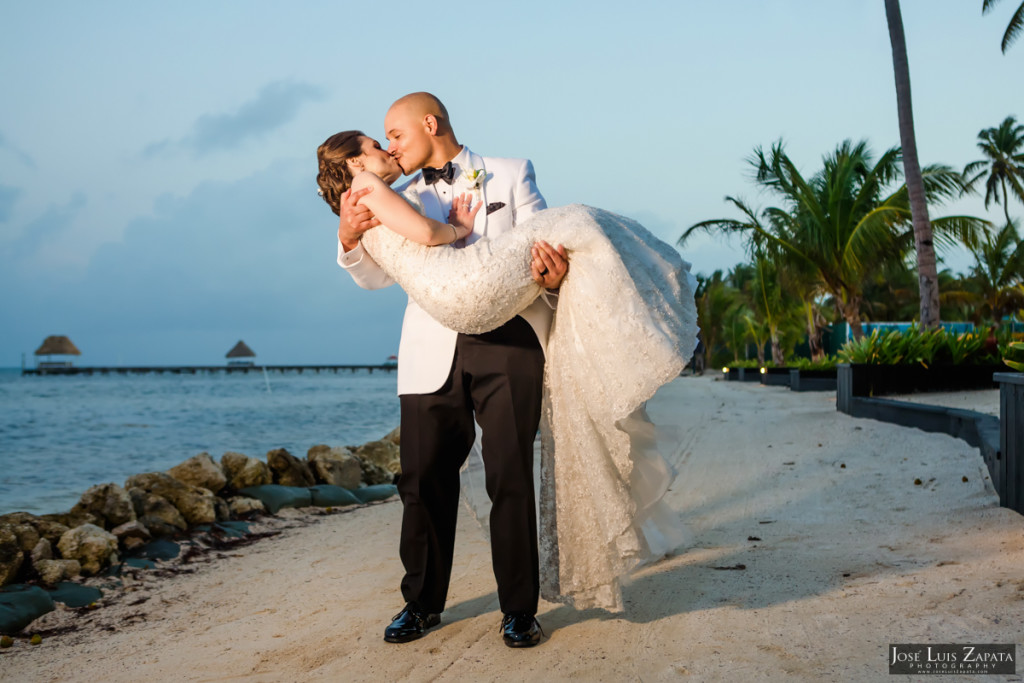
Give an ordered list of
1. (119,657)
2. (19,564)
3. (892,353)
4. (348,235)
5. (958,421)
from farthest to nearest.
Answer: (892,353) → (958,421) → (19,564) → (119,657) → (348,235)

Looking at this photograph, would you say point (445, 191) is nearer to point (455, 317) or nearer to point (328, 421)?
point (455, 317)

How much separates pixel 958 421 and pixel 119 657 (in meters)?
6.71

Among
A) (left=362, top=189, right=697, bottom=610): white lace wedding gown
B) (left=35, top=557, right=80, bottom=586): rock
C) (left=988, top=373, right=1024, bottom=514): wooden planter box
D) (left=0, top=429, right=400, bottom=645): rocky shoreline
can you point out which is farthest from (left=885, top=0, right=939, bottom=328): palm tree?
(left=35, top=557, right=80, bottom=586): rock

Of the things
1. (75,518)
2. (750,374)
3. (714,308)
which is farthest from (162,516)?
(714,308)

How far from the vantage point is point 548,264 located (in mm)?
2443

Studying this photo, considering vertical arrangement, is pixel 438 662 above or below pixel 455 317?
below

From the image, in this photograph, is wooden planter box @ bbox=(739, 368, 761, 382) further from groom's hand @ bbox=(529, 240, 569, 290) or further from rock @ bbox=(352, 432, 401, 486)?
groom's hand @ bbox=(529, 240, 569, 290)

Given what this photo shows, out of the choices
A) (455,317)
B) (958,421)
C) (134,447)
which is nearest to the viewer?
(455,317)

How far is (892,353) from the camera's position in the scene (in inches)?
385

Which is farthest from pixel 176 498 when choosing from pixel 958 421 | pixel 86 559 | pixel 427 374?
pixel 958 421

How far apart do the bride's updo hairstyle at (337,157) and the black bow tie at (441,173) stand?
0.27m

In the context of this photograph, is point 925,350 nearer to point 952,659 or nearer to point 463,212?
point 952,659

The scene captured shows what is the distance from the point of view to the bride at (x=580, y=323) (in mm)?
2393

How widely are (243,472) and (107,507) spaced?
4.86 ft
